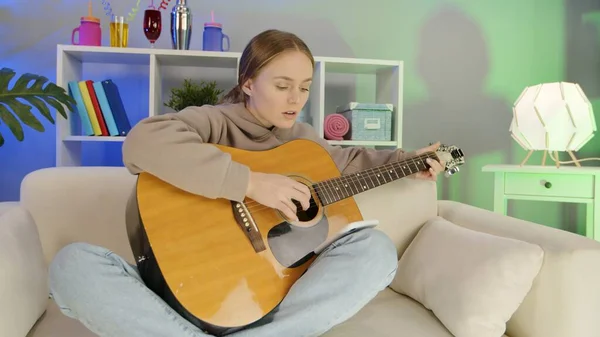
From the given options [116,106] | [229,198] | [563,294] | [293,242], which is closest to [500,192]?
[563,294]

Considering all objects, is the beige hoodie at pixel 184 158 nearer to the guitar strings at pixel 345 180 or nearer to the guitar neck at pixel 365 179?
the guitar strings at pixel 345 180

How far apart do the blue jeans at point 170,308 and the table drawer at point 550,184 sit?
3.38ft

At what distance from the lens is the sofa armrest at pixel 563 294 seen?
1004 mm

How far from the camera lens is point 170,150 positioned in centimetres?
108

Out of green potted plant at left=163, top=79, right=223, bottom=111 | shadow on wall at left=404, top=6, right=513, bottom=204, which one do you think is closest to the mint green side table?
shadow on wall at left=404, top=6, right=513, bottom=204

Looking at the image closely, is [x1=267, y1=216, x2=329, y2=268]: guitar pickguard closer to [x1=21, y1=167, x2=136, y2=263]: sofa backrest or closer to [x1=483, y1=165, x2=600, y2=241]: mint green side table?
[x1=21, y1=167, x2=136, y2=263]: sofa backrest

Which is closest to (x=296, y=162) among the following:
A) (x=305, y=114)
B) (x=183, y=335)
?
(x=183, y=335)

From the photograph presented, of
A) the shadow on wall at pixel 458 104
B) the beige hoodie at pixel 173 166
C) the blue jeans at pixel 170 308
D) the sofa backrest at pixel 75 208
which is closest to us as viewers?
the blue jeans at pixel 170 308

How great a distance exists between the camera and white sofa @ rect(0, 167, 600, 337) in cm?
101

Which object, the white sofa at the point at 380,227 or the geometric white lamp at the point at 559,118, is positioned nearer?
the white sofa at the point at 380,227

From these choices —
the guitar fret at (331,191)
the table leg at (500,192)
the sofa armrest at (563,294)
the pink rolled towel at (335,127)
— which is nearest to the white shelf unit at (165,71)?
the pink rolled towel at (335,127)

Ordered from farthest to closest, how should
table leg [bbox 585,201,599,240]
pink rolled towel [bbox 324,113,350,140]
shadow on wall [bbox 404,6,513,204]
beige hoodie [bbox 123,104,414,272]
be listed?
shadow on wall [bbox 404,6,513,204] → pink rolled towel [bbox 324,113,350,140] → table leg [bbox 585,201,599,240] → beige hoodie [bbox 123,104,414,272]

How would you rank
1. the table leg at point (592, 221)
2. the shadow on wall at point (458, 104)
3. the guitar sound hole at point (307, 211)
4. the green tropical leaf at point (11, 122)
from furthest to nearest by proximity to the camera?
the shadow on wall at point (458, 104), the table leg at point (592, 221), the green tropical leaf at point (11, 122), the guitar sound hole at point (307, 211)

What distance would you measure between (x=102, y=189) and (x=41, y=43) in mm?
1107
